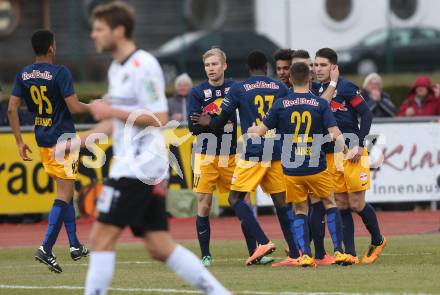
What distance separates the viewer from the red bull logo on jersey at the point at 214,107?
42.6 feet

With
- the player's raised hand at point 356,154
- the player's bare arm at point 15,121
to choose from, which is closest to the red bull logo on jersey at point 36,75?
the player's bare arm at point 15,121

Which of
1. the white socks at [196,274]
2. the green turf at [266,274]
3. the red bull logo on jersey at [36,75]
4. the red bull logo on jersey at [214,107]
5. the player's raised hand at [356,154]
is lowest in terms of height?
the green turf at [266,274]

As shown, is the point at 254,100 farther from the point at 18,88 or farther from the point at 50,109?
the point at 18,88

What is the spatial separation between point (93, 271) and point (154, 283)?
2.56 m

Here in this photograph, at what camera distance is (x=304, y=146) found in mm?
12078

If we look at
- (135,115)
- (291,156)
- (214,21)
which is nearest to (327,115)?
(291,156)

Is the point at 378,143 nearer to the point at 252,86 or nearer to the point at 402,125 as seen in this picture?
the point at 402,125

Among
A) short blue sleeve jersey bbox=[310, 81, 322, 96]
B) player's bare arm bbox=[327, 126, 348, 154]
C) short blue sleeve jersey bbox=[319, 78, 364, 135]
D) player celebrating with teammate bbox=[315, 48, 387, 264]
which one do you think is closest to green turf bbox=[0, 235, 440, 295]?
player celebrating with teammate bbox=[315, 48, 387, 264]

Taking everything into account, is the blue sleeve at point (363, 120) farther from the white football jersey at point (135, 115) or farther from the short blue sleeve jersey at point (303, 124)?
the white football jersey at point (135, 115)

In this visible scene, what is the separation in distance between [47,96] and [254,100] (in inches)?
84.8

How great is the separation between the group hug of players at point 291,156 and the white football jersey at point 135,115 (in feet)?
11.8

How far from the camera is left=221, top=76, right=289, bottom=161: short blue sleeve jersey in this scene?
1262 cm

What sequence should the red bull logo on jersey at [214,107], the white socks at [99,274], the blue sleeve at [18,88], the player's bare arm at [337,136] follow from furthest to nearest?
1. the red bull logo on jersey at [214,107]
2. the blue sleeve at [18,88]
3. the player's bare arm at [337,136]
4. the white socks at [99,274]

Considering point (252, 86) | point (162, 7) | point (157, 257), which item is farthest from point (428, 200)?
point (162, 7)
